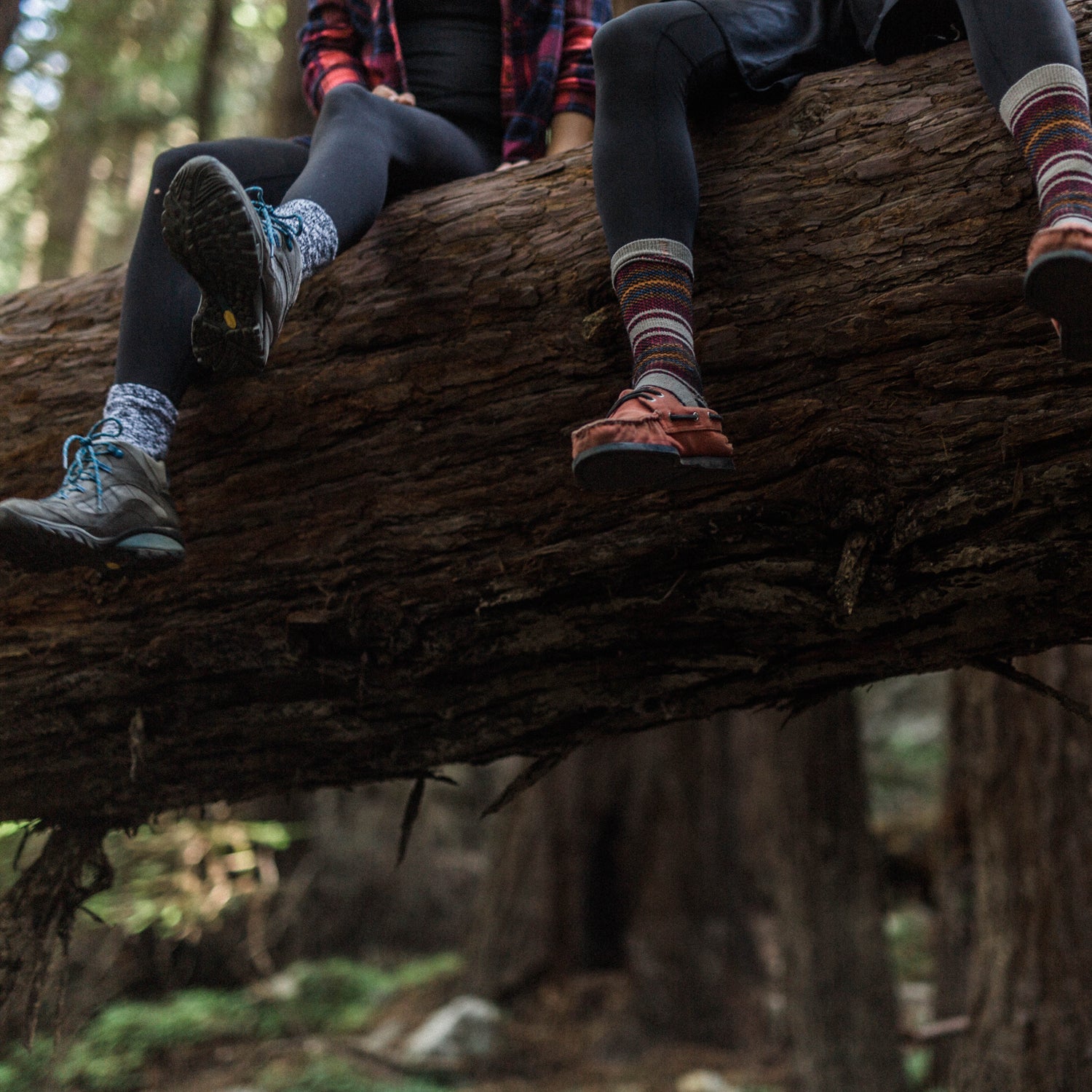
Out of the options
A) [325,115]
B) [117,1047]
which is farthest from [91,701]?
[117,1047]

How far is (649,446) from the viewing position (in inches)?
57.1

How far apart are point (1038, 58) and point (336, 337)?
1447mm

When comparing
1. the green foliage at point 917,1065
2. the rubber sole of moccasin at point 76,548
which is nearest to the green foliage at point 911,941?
the green foliage at point 917,1065

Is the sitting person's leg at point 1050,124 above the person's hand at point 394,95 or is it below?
below

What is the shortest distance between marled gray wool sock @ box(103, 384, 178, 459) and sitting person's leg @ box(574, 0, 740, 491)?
89cm

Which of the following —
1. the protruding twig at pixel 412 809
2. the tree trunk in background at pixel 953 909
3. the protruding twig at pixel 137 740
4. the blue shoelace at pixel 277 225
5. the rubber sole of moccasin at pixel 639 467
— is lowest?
the tree trunk in background at pixel 953 909

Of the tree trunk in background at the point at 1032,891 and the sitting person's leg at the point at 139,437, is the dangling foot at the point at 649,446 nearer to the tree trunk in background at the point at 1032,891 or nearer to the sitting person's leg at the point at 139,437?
the sitting person's leg at the point at 139,437

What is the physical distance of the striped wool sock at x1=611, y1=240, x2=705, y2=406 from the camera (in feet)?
5.43

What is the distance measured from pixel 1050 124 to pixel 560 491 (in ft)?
3.46

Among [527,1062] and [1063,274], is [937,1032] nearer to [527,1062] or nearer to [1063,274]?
[527,1062]

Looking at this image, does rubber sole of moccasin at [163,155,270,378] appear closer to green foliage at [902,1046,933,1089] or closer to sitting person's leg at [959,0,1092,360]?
sitting person's leg at [959,0,1092,360]

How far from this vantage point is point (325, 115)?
2.09 meters

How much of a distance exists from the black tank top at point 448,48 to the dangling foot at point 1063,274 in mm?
1630

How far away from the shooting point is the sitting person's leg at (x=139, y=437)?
156 centimetres
